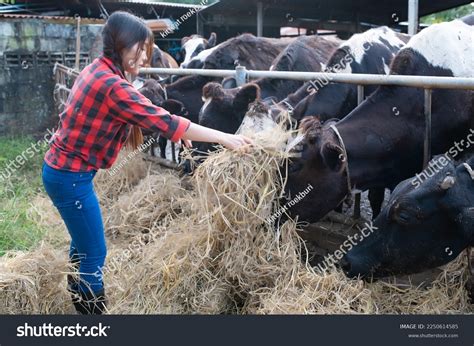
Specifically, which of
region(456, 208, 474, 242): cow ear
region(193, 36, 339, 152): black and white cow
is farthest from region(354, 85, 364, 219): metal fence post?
region(456, 208, 474, 242): cow ear

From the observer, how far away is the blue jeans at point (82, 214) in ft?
9.35

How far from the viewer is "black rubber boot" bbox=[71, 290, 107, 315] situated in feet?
10.3

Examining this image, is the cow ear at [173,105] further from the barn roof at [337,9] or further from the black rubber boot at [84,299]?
the barn roof at [337,9]

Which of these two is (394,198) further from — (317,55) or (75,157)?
(317,55)

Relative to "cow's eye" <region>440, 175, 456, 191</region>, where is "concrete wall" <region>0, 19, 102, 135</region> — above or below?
below

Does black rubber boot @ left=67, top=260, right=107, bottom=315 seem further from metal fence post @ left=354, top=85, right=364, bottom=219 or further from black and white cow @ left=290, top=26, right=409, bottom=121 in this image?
black and white cow @ left=290, top=26, right=409, bottom=121

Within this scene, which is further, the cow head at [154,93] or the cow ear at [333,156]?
the cow head at [154,93]

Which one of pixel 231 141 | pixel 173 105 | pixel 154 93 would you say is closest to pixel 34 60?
pixel 154 93

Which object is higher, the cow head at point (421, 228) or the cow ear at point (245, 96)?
the cow ear at point (245, 96)

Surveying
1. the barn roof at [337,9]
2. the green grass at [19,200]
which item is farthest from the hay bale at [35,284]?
the barn roof at [337,9]

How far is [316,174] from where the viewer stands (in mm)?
3645

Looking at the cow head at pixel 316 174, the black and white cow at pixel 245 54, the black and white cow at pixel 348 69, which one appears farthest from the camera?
the black and white cow at pixel 245 54

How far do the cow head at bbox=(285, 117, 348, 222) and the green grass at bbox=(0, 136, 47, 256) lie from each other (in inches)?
94.0

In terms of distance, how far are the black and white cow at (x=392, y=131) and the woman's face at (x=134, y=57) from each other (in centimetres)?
127
